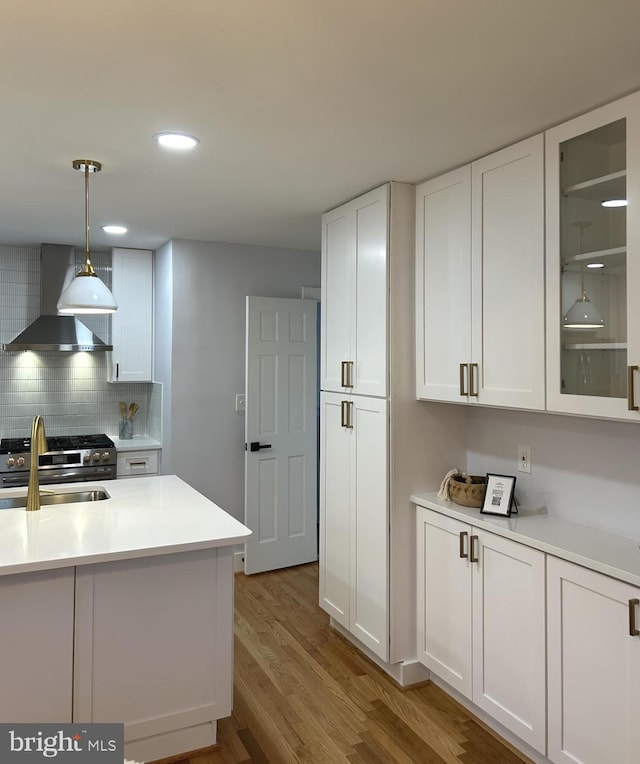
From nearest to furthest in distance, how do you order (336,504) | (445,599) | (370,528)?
(445,599) → (370,528) → (336,504)

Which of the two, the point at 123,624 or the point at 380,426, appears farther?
the point at 380,426

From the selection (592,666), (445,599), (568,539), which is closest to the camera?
(592,666)

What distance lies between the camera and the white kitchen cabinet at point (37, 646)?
2.11 metres

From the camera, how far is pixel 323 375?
11.7 ft

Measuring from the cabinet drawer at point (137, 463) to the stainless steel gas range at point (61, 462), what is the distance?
7cm

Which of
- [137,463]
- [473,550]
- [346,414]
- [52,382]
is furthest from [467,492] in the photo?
[52,382]

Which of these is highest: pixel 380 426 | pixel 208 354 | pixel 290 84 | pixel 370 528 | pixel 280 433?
pixel 290 84

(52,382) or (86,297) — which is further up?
(86,297)

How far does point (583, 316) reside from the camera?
7.00 ft

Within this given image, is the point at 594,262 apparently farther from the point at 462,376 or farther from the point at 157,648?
the point at 157,648

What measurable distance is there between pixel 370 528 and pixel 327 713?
856 millimetres

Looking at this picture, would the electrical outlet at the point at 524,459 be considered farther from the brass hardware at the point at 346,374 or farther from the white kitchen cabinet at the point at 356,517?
the brass hardware at the point at 346,374

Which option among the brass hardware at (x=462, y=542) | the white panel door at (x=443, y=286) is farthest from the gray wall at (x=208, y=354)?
the brass hardware at (x=462, y=542)

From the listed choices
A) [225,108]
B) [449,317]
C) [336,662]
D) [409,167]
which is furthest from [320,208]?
[336,662]
